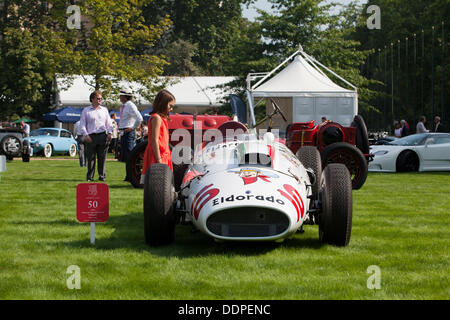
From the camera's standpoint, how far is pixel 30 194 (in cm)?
1132

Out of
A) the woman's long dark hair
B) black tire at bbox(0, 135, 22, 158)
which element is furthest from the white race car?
black tire at bbox(0, 135, 22, 158)

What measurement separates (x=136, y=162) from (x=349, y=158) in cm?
379

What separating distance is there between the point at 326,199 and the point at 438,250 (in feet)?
3.85

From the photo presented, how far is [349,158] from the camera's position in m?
12.2

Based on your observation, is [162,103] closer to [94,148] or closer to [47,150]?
[94,148]

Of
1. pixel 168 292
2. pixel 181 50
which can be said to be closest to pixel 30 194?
pixel 168 292

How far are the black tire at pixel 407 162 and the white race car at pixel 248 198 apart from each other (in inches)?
492

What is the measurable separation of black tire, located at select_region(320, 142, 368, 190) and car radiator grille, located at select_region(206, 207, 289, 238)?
20.0ft

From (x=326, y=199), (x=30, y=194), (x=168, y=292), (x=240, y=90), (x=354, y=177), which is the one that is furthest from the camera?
(x=240, y=90)

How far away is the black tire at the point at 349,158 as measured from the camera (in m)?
11.9

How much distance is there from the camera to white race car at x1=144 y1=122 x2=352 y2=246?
5.80 m

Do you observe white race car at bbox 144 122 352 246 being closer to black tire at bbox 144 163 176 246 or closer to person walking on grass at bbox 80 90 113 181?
Result: black tire at bbox 144 163 176 246

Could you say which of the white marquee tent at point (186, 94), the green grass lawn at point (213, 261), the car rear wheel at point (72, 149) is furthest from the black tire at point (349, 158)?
the white marquee tent at point (186, 94)
